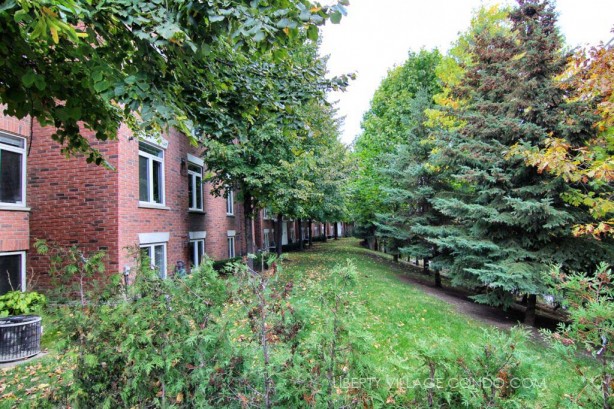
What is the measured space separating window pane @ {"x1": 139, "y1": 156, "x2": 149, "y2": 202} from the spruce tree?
8798mm

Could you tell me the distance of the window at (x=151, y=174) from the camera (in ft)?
30.6

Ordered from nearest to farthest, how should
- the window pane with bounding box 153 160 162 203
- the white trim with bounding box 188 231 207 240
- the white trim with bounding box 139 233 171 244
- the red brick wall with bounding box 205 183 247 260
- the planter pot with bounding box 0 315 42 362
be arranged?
the planter pot with bounding box 0 315 42 362 → the white trim with bounding box 139 233 171 244 → the window pane with bounding box 153 160 162 203 → the white trim with bounding box 188 231 207 240 → the red brick wall with bounding box 205 183 247 260

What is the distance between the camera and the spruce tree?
25.6 feet

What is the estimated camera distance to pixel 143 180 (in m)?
9.41

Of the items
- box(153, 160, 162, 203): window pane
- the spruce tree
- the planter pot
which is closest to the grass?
the planter pot

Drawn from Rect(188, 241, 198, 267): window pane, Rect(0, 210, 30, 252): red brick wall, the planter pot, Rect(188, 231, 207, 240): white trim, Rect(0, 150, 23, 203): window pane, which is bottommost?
the planter pot

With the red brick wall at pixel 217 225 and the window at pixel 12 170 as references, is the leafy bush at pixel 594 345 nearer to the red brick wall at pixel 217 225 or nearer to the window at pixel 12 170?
the window at pixel 12 170

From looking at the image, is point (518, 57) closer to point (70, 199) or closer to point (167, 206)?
point (167, 206)

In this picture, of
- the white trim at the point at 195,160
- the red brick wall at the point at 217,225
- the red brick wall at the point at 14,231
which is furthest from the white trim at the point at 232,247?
the red brick wall at the point at 14,231

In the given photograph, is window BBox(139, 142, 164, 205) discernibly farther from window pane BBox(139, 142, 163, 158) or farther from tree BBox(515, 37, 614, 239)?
tree BBox(515, 37, 614, 239)

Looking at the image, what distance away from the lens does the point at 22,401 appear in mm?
2359

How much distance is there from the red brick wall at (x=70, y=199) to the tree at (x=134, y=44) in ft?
14.4

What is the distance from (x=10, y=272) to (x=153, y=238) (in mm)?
3103

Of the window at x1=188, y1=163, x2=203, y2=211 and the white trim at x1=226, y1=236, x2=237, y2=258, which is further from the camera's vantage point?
the white trim at x1=226, y1=236, x2=237, y2=258
